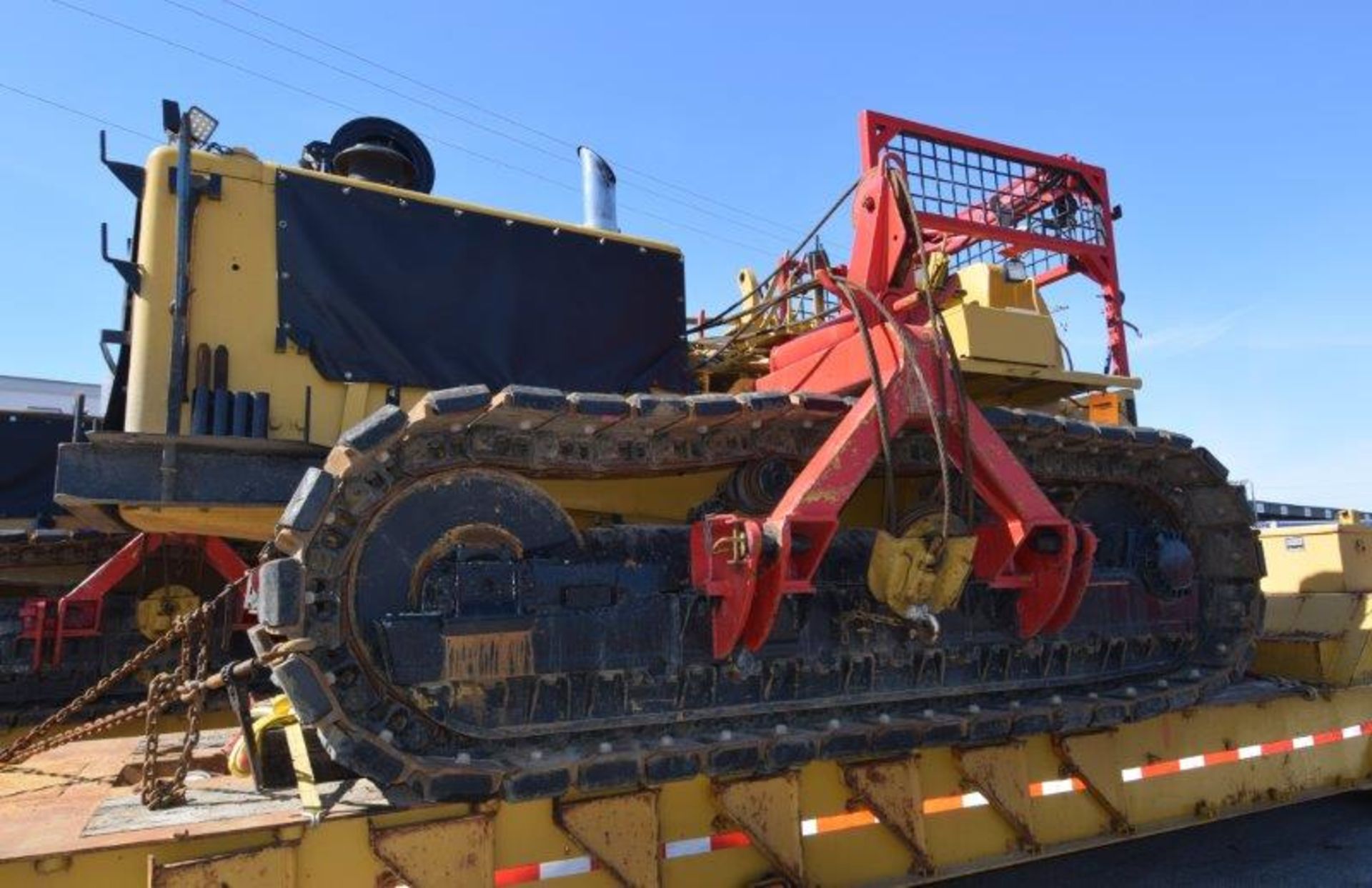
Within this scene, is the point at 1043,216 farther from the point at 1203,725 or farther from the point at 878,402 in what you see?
the point at 878,402

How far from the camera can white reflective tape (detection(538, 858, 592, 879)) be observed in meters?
3.41

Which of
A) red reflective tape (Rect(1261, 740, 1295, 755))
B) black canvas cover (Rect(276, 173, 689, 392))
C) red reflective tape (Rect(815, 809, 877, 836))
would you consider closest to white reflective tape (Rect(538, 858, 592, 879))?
red reflective tape (Rect(815, 809, 877, 836))

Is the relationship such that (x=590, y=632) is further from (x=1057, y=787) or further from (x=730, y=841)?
(x=1057, y=787)

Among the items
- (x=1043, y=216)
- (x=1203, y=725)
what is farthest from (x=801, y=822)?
(x=1043, y=216)

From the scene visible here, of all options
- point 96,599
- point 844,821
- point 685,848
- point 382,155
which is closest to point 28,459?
point 96,599

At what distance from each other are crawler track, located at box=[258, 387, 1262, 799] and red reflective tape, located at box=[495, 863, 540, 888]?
32 centimetres

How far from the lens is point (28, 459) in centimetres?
943

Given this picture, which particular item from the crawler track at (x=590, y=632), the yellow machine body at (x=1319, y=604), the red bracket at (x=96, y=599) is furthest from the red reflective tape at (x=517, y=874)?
the red bracket at (x=96, y=599)

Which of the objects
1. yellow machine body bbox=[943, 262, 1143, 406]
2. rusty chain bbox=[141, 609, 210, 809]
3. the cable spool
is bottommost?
rusty chain bbox=[141, 609, 210, 809]

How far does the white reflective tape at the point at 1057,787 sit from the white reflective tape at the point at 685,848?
192 centimetres

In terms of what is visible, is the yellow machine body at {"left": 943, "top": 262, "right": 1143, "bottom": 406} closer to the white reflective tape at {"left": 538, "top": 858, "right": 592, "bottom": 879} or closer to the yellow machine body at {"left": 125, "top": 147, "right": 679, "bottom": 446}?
the white reflective tape at {"left": 538, "top": 858, "right": 592, "bottom": 879}

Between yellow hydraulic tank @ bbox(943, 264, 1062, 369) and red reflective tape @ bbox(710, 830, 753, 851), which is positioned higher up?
yellow hydraulic tank @ bbox(943, 264, 1062, 369)

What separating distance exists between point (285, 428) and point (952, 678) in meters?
3.32

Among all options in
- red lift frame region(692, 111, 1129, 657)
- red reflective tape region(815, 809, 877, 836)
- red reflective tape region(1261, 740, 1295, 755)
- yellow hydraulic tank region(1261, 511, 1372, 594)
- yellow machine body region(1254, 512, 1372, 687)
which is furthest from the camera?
yellow hydraulic tank region(1261, 511, 1372, 594)
